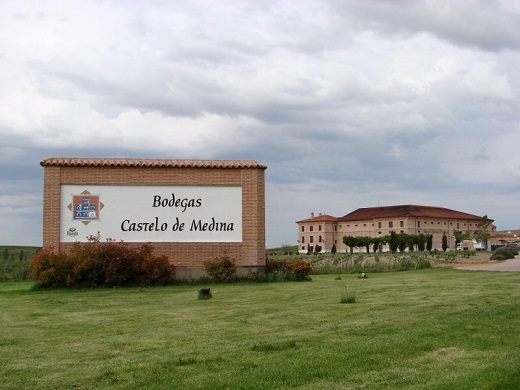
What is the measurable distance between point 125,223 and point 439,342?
16029mm

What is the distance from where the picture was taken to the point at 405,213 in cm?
12125

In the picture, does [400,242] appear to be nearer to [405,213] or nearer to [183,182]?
[405,213]

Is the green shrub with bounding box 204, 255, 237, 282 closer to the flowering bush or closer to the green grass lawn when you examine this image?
the flowering bush

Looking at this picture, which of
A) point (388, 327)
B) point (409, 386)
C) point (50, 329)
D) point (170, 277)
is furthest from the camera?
point (170, 277)

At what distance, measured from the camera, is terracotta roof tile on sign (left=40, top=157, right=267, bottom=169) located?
22.4 m

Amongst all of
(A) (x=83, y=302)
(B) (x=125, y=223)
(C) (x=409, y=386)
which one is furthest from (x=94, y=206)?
(C) (x=409, y=386)

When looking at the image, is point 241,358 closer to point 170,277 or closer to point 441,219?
point 170,277

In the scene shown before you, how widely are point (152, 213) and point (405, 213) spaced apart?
103897mm

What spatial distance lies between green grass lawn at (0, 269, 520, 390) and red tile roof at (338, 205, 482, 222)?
110996 millimetres

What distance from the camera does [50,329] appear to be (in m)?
10.8

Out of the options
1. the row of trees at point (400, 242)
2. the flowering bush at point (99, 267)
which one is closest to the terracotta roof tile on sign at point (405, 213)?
the row of trees at point (400, 242)

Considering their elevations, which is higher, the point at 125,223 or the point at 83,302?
the point at 125,223

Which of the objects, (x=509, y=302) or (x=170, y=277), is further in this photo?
(x=170, y=277)

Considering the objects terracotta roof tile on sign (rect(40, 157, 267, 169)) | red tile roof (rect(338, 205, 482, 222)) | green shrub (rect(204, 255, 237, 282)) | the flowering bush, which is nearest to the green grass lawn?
the flowering bush
